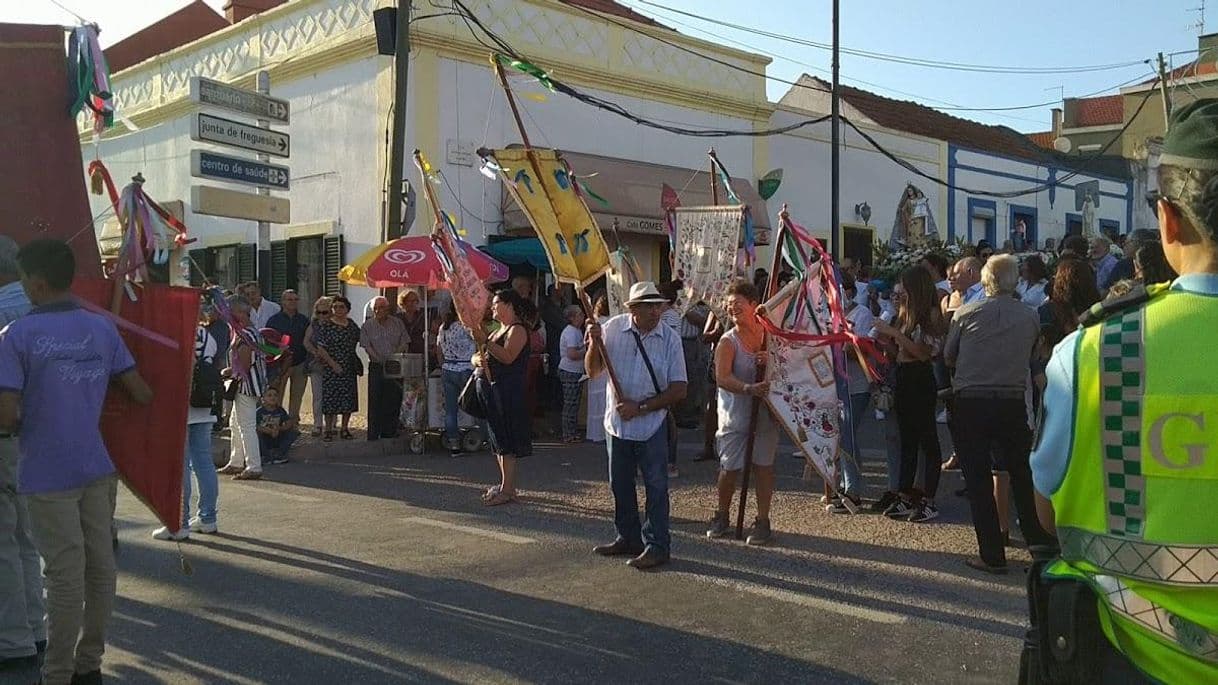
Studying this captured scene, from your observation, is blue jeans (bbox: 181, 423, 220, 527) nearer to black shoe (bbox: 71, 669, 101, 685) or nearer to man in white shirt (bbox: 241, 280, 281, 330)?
black shoe (bbox: 71, 669, 101, 685)

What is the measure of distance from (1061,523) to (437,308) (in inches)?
468

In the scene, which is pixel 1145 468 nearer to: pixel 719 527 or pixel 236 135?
pixel 719 527

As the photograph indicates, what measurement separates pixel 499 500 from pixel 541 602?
300 cm

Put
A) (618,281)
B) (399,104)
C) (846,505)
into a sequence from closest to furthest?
(846,505)
(618,281)
(399,104)

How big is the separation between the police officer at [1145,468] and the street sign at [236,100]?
1111cm

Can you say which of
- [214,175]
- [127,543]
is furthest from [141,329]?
[214,175]

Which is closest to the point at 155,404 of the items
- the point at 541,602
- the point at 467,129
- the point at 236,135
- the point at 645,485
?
the point at 541,602

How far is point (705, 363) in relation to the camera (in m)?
12.3

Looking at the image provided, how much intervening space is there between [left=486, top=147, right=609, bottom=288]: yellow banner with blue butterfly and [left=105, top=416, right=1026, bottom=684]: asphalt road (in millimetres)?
1971

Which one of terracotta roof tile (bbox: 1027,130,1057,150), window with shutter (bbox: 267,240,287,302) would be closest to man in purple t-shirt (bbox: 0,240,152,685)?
window with shutter (bbox: 267,240,287,302)

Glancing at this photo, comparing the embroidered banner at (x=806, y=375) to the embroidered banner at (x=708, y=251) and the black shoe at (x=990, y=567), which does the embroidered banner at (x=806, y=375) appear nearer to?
the embroidered banner at (x=708, y=251)

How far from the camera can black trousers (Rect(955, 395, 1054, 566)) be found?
6.27m

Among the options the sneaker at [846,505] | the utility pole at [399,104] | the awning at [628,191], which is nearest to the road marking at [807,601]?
the sneaker at [846,505]

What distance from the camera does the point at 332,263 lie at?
54.8 ft
